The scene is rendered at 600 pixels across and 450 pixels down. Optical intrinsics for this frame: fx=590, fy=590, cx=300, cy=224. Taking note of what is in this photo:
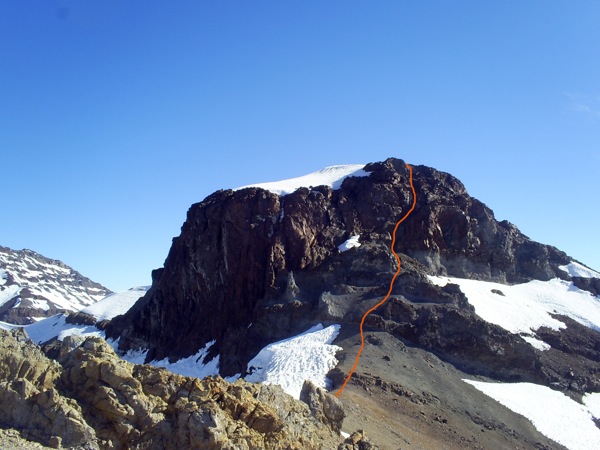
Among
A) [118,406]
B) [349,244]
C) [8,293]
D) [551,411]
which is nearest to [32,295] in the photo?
[8,293]

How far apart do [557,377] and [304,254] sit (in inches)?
1070

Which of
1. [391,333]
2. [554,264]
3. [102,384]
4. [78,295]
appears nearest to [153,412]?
[102,384]

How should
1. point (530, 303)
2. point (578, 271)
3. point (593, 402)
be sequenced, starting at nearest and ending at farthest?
point (593, 402), point (530, 303), point (578, 271)

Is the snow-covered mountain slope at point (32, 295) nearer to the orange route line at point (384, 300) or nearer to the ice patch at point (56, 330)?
the ice patch at point (56, 330)

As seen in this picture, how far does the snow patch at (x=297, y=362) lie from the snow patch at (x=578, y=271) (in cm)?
3963

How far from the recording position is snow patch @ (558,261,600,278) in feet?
247

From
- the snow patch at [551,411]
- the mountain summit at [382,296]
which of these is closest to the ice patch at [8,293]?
the mountain summit at [382,296]

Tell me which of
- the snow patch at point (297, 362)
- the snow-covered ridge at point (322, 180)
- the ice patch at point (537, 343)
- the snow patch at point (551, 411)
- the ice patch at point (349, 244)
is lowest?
the snow patch at point (551, 411)

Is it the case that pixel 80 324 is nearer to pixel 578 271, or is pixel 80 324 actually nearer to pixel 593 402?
pixel 578 271

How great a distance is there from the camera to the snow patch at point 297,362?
132ft

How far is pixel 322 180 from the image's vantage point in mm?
77812

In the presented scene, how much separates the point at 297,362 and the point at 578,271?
161ft

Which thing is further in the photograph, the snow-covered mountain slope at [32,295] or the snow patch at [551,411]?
the snow-covered mountain slope at [32,295]

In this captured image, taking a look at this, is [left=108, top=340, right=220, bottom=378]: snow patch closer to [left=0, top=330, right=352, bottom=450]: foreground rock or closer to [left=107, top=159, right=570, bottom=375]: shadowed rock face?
[left=107, top=159, right=570, bottom=375]: shadowed rock face
